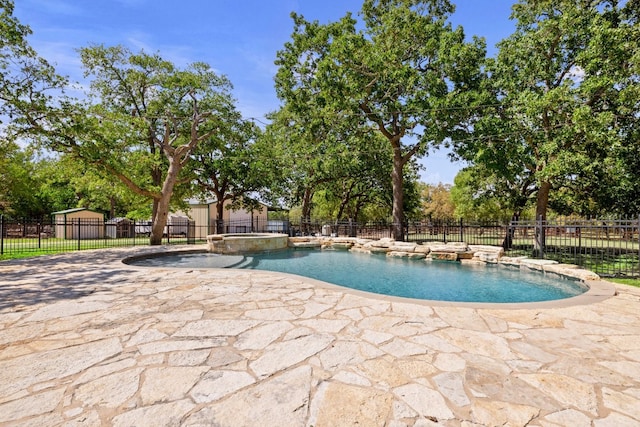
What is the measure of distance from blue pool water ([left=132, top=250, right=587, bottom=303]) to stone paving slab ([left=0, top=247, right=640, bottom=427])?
1.85 metres

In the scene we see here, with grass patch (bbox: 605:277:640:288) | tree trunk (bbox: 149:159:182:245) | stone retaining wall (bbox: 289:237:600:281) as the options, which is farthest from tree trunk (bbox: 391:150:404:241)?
tree trunk (bbox: 149:159:182:245)

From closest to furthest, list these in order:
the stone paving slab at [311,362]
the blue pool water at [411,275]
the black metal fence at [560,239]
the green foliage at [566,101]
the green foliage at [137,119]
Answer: the stone paving slab at [311,362] < the blue pool water at [411,275] < the black metal fence at [560,239] < the green foliage at [566,101] < the green foliage at [137,119]

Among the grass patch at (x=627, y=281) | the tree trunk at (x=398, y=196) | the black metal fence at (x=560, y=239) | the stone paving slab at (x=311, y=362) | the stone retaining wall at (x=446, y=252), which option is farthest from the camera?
the tree trunk at (x=398, y=196)

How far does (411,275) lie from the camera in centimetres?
820

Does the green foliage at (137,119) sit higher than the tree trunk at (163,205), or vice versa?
the green foliage at (137,119)

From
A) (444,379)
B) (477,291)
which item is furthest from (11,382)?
(477,291)

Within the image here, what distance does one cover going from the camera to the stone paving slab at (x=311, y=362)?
1.93 m

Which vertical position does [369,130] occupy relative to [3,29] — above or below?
below

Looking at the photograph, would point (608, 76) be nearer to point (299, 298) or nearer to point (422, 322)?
point (422, 322)

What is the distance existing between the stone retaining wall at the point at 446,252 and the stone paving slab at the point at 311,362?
2880mm

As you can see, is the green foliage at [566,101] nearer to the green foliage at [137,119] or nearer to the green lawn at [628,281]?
the green lawn at [628,281]

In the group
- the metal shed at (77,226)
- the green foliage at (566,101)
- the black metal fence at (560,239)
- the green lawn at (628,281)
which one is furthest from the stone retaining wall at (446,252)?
the metal shed at (77,226)

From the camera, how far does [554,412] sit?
1942mm

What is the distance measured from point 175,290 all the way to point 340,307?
9.60 ft
